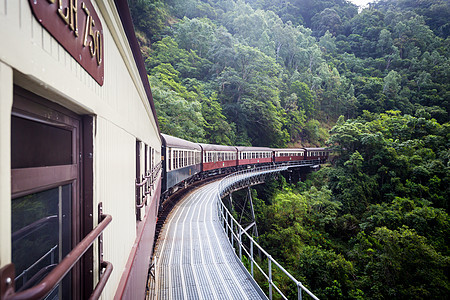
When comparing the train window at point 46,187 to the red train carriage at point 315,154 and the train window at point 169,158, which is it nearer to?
the train window at point 169,158

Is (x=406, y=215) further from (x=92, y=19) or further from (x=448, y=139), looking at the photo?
(x=92, y=19)

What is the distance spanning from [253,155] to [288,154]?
21.9ft

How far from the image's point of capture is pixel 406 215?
15.3m

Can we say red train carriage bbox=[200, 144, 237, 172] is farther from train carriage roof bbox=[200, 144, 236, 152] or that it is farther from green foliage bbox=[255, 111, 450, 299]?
green foliage bbox=[255, 111, 450, 299]

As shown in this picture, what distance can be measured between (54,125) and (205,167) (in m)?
17.3

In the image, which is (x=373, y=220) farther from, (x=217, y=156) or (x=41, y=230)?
(x=41, y=230)

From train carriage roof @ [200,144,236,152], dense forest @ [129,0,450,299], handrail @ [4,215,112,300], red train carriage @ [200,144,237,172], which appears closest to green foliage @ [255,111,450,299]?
dense forest @ [129,0,450,299]

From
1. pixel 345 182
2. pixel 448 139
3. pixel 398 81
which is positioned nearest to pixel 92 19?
pixel 345 182

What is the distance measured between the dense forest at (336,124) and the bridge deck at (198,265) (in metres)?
5.84

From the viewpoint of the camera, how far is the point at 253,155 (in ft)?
83.8

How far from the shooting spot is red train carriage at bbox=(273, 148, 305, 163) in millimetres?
28841

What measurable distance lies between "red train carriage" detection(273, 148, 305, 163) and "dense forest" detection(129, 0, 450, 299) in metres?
3.52

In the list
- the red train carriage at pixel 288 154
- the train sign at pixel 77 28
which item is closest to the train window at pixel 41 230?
the train sign at pixel 77 28

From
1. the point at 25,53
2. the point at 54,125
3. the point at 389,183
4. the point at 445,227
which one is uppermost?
the point at 25,53
